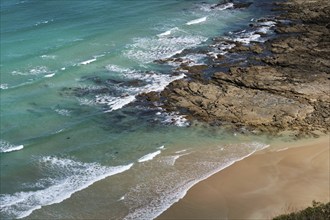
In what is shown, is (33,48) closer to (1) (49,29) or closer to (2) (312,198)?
(1) (49,29)

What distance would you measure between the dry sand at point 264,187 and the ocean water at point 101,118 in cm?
67

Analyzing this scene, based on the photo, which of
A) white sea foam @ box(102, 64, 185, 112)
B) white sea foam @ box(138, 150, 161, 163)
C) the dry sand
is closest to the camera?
the dry sand

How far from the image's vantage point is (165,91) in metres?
31.0

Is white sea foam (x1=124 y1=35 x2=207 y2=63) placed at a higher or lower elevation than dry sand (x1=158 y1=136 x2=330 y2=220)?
higher

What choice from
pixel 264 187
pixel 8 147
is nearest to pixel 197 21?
pixel 8 147

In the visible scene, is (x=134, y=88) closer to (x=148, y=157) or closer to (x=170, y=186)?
(x=148, y=157)

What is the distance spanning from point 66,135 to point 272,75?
43.2ft

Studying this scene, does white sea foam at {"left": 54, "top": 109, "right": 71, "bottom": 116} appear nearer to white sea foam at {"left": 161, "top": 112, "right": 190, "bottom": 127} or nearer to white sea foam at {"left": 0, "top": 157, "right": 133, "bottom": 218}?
white sea foam at {"left": 0, "top": 157, "right": 133, "bottom": 218}

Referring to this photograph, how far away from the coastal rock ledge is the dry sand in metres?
2.36

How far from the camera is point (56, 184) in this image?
23.3 meters

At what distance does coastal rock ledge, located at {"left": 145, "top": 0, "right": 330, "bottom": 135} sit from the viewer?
27109 mm

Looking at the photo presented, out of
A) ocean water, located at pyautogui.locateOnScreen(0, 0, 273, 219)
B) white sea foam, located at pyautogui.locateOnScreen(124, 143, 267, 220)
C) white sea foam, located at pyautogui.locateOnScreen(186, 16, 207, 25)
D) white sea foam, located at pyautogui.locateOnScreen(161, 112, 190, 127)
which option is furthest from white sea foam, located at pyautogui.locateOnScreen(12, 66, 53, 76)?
white sea foam, located at pyautogui.locateOnScreen(124, 143, 267, 220)

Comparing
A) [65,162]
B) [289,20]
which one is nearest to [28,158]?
[65,162]

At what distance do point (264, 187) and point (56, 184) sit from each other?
A: 9563 mm
